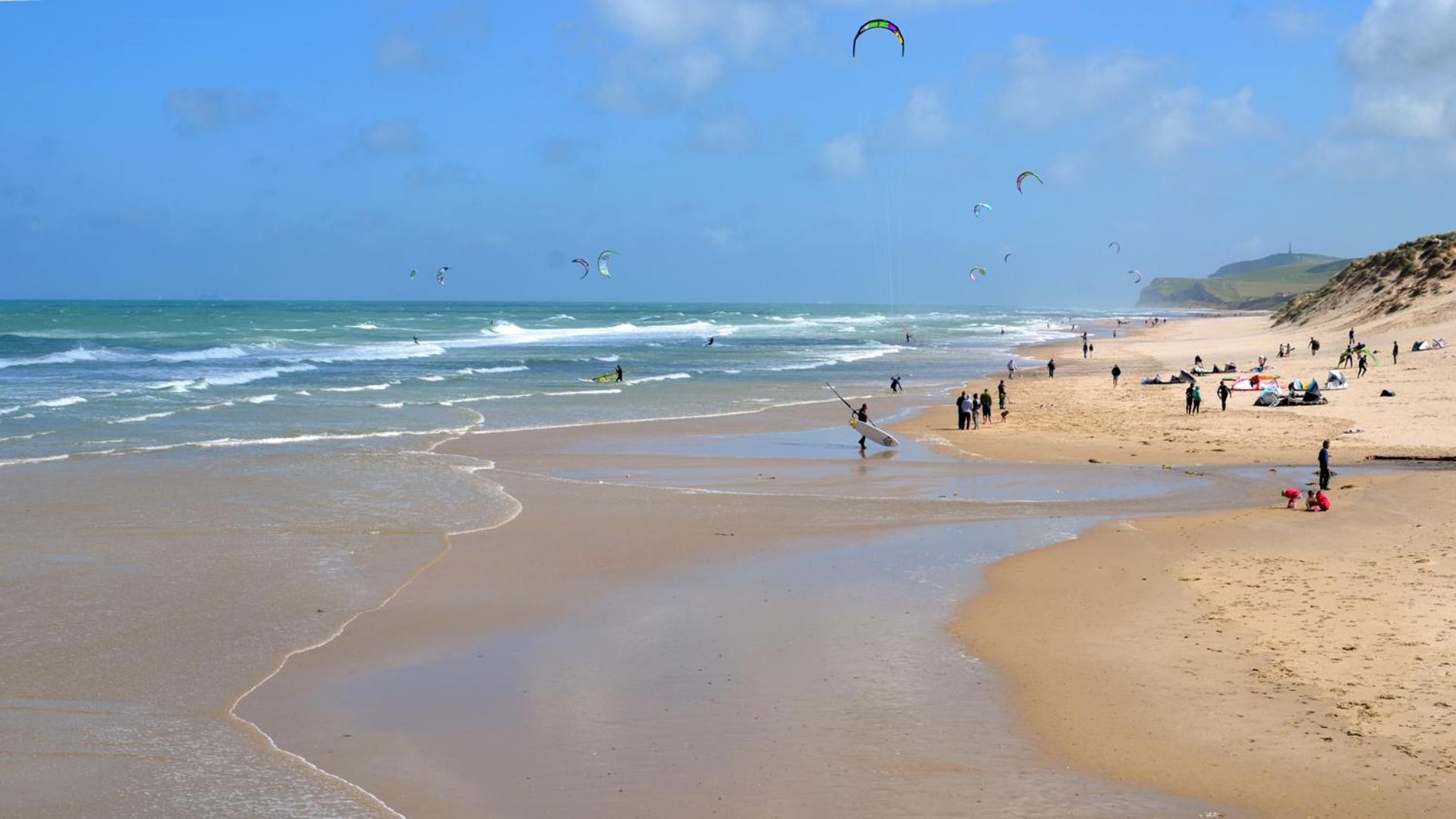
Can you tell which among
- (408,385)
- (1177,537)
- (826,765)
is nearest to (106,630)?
(826,765)

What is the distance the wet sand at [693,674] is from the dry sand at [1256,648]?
0.45m

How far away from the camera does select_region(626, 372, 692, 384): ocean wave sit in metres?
37.7

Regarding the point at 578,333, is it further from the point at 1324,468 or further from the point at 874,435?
the point at 1324,468

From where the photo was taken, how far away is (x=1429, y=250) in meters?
52.6

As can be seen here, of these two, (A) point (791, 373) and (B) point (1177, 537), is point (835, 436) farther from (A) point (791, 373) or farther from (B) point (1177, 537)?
(A) point (791, 373)

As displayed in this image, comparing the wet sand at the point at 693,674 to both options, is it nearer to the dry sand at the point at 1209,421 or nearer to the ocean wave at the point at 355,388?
the dry sand at the point at 1209,421

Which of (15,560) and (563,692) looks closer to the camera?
(563,692)

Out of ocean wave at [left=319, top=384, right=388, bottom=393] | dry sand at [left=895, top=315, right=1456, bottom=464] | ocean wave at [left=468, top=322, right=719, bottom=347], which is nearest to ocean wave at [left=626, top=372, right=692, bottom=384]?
ocean wave at [left=319, top=384, right=388, bottom=393]

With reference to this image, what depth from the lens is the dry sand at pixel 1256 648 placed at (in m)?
6.45

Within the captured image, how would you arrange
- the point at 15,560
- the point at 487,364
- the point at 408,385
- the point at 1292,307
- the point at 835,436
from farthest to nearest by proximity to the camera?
the point at 1292,307 < the point at 487,364 < the point at 408,385 < the point at 835,436 < the point at 15,560

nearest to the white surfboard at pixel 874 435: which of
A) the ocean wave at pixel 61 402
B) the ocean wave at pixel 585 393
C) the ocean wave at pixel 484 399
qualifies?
the ocean wave at pixel 484 399

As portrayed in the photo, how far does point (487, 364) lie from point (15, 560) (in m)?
35.9

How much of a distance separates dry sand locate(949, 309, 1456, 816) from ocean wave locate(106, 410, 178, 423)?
19.0m

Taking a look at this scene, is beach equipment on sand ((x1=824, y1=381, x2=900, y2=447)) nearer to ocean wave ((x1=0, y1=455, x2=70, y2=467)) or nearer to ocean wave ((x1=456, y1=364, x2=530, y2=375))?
ocean wave ((x1=0, y1=455, x2=70, y2=467))
